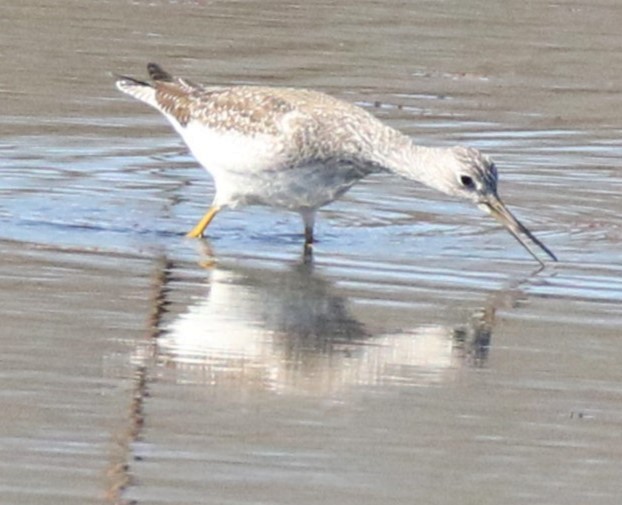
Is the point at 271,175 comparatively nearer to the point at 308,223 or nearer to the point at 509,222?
the point at 308,223

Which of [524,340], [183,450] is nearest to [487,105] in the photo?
[524,340]

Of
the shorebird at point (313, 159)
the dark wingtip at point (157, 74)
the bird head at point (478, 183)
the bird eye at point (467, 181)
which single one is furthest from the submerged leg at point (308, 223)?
the dark wingtip at point (157, 74)

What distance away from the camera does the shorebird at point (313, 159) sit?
10086 mm

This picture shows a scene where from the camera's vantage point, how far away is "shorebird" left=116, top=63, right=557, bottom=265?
1009cm

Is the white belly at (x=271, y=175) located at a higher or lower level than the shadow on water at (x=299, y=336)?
higher

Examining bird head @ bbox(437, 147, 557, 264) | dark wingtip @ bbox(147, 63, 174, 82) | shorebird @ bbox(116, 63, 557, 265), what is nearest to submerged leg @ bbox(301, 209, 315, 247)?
shorebird @ bbox(116, 63, 557, 265)

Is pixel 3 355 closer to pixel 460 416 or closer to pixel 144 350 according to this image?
pixel 144 350

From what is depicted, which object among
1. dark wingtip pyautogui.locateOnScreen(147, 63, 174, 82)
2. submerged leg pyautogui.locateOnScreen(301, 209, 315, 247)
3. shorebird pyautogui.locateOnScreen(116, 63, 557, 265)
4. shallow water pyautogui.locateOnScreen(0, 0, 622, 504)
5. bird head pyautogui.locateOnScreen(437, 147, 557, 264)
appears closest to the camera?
shallow water pyautogui.locateOnScreen(0, 0, 622, 504)

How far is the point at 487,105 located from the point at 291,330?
6.56m

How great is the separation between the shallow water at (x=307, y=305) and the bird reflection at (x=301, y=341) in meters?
0.02

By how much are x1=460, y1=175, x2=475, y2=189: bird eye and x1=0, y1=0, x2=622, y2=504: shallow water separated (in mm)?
373

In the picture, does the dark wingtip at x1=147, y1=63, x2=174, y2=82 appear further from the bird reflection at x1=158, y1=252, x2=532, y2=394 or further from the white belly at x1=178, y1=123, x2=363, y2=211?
the bird reflection at x1=158, y1=252, x2=532, y2=394

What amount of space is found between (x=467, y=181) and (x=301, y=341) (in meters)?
2.02

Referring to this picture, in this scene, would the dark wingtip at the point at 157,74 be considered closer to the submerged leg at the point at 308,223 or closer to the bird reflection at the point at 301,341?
the submerged leg at the point at 308,223
